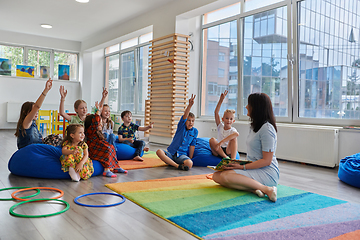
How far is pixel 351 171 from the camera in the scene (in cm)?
333

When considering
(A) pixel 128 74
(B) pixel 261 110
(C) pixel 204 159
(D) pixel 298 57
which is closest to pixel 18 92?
(A) pixel 128 74

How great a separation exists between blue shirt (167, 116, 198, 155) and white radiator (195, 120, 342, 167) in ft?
5.57

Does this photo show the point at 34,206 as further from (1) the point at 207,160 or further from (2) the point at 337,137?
(2) the point at 337,137

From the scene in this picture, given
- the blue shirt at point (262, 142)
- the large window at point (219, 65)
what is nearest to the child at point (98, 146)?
the blue shirt at point (262, 142)

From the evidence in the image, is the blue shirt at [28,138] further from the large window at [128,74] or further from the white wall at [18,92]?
the white wall at [18,92]

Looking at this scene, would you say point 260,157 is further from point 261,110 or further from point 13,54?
point 13,54

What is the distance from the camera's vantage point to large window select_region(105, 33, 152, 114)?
29.1 feet

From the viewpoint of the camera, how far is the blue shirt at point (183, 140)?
413cm

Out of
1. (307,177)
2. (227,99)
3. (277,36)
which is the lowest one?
(307,177)

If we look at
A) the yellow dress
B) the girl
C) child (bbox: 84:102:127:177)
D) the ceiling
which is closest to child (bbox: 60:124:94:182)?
the yellow dress

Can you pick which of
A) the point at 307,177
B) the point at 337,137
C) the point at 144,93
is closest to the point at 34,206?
the point at 307,177

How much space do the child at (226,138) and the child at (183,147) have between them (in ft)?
1.07

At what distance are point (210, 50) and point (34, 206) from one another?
5.38 m

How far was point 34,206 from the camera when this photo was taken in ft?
7.63
